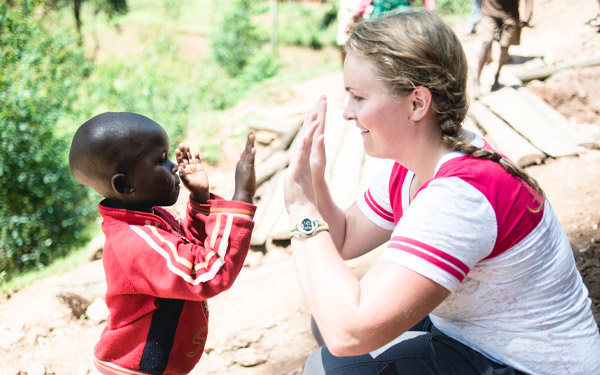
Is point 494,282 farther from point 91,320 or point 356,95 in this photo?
point 91,320

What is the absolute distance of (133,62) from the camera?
11508 mm

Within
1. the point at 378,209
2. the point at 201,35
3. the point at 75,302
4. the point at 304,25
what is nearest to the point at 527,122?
the point at 378,209

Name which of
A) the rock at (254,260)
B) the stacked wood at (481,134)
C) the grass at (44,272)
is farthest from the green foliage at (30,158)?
the rock at (254,260)

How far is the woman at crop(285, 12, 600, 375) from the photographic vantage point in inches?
51.3

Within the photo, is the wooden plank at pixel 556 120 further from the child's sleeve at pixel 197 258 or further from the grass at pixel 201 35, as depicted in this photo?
the grass at pixel 201 35

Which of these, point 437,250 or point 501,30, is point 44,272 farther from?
point 501,30

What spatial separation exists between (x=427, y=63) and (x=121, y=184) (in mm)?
1035

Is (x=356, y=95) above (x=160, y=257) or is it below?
above

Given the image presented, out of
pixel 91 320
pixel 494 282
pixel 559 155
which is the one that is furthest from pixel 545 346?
pixel 559 155

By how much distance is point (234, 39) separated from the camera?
12609 millimetres

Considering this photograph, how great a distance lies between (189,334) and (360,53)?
110 cm

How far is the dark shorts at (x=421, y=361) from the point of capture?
152 centimetres

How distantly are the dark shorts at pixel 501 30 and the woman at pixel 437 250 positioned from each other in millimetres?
4746

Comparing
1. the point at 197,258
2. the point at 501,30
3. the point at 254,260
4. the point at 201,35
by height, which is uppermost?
the point at 197,258
